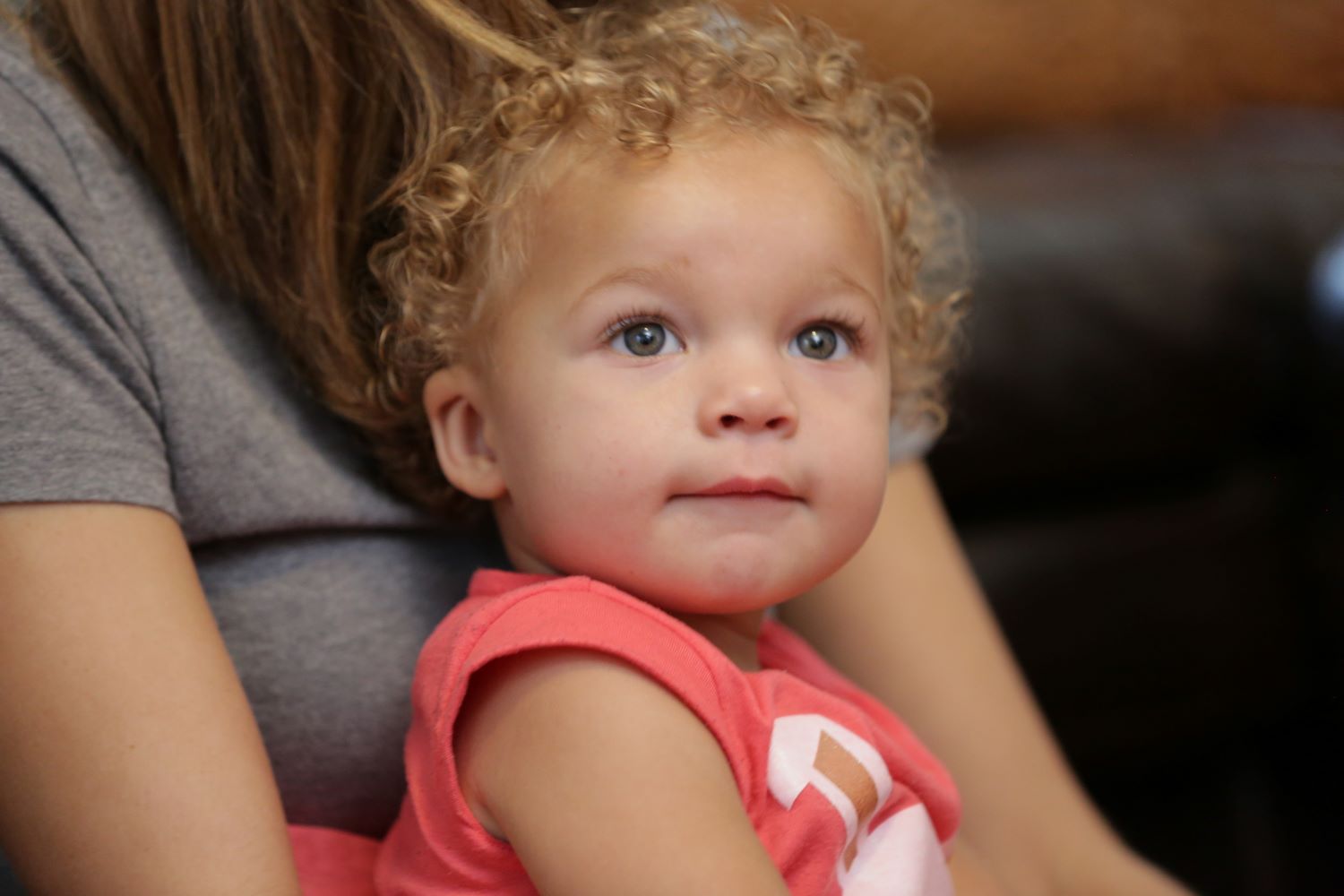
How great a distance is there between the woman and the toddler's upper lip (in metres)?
0.23

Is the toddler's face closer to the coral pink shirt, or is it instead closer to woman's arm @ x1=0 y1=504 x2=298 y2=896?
the coral pink shirt

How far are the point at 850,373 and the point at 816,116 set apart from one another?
0.15m

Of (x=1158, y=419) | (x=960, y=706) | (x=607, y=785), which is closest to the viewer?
(x=607, y=785)

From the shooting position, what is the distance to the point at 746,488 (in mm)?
659

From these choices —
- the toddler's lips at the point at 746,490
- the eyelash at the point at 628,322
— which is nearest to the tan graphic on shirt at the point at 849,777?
the toddler's lips at the point at 746,490

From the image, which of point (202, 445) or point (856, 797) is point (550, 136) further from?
point (856, 797)

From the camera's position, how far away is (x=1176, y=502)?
1.68 m

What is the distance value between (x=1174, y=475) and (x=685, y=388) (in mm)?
1184

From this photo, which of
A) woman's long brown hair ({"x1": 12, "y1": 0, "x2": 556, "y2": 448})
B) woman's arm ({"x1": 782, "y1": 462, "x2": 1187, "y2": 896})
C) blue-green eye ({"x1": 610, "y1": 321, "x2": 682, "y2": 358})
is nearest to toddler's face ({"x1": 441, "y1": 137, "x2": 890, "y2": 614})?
blue-green eye ({"x1": 610, "y1": 321, "x2": 682, "y2": 358})

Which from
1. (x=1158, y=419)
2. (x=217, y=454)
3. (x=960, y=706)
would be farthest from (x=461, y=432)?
(x=1158, y=419)

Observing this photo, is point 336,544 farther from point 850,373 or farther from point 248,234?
point 850,373

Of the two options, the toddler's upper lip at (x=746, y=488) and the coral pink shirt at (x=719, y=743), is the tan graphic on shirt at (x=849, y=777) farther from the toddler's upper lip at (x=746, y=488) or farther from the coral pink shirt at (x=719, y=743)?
the toddler's upper lip at (x=746, y=488)

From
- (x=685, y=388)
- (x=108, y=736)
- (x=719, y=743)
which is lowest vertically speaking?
(x=108, y=736)

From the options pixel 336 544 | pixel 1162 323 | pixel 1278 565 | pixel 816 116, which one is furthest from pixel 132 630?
pixel 1278 565
